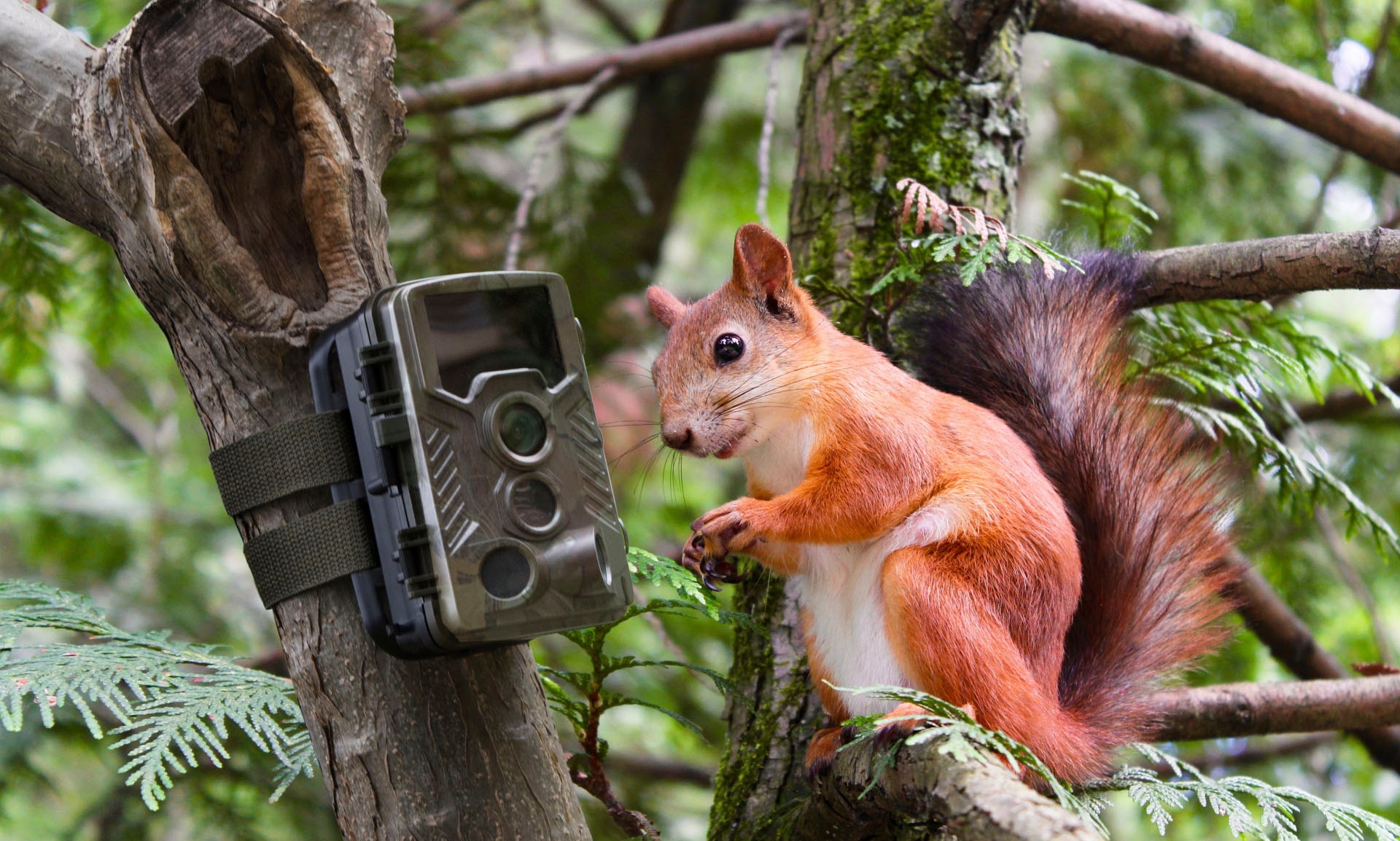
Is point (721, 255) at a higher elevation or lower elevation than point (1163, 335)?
higher

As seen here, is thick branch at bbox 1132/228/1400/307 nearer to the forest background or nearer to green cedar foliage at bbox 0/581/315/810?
the forest background

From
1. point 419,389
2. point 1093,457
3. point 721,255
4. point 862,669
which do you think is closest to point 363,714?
point 419,389

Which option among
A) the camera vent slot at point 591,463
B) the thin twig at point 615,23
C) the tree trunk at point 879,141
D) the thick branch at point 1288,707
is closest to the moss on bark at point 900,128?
the tree trunk at point 879,141

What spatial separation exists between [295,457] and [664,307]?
0.70 m

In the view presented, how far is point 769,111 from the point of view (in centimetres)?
211

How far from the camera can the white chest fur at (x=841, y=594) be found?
134cm

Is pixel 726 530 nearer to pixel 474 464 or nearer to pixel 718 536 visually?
pixel 718 536

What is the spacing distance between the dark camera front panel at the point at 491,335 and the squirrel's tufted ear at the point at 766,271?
39cm

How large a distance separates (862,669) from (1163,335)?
90cm

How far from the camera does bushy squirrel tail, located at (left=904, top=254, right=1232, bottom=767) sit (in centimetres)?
151

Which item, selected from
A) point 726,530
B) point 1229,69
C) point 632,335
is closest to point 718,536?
point 726,530

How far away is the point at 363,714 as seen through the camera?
1133mm

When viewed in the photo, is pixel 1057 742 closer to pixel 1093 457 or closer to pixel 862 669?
pixel 862 669

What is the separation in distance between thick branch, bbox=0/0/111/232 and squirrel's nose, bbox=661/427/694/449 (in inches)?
26.0
